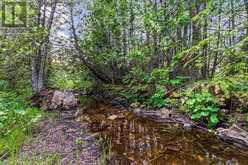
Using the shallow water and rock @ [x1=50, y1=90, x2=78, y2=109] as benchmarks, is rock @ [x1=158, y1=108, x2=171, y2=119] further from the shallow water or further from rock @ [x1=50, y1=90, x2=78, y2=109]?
rock @ [x1=50, y1=90, x2=78, y2=109]

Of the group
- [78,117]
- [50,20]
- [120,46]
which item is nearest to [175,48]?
[120,46]

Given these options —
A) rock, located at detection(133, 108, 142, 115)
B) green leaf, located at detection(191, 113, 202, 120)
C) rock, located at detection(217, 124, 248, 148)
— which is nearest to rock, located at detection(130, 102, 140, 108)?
rock, located at detection(133, 108, 142, 115)

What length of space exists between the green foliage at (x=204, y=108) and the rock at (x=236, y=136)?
0.75 metres

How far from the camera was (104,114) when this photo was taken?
27.3ft

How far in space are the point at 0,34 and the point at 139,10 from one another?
17.7 feet

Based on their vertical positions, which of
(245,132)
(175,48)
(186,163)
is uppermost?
(175,48)

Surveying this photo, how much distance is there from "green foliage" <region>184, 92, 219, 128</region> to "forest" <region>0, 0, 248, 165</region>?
0.09 feet

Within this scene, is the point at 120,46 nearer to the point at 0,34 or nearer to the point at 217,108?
the point at 0,34

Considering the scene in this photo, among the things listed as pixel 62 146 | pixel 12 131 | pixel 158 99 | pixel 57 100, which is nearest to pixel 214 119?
pixel 158 99

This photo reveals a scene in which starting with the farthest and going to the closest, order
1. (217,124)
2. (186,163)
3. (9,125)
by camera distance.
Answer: (217,124)
(9,125)
(186,163)

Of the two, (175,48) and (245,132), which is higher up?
(175,48)

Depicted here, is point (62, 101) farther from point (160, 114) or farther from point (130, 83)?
point (160, 114)

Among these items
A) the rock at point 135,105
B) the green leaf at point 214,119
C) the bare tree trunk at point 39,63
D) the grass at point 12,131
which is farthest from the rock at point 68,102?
the green leaf at point 214,119

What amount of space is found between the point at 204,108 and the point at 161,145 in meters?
2.13
